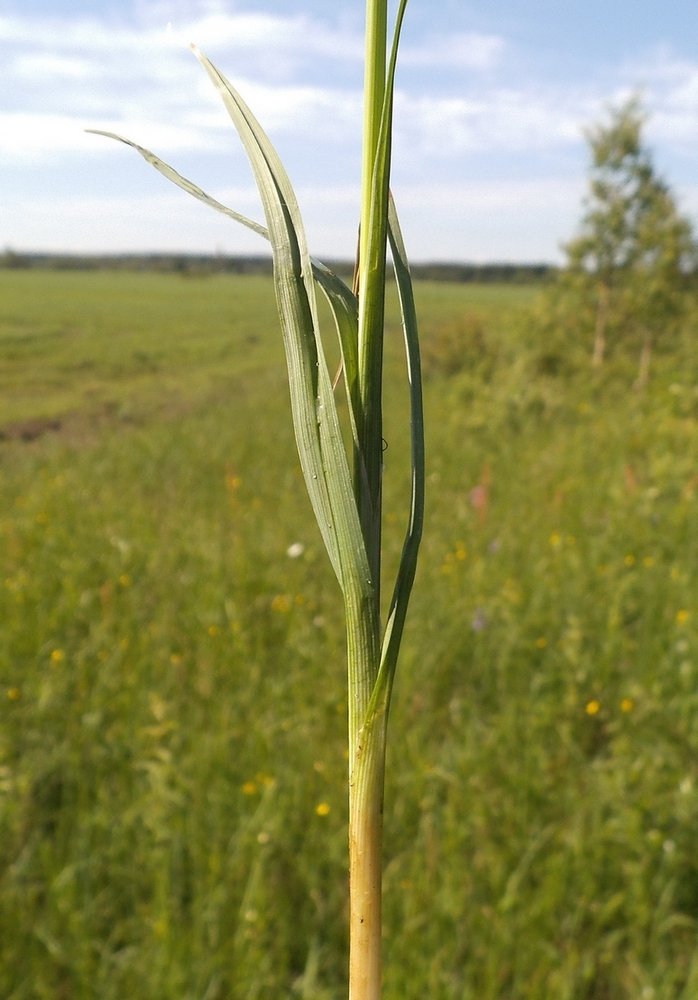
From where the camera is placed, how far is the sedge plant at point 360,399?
16 centimetres

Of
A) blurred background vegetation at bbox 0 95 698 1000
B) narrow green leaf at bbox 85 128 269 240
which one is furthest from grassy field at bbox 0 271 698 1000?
narrow green leaf at bbox 85 128 269 240

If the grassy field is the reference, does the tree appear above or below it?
above

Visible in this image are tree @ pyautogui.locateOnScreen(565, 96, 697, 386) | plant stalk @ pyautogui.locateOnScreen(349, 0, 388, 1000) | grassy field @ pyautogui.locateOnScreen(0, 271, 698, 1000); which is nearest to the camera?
plant stalk @ pyautogui.locateOnScreen(349, 0, 388, 1000)

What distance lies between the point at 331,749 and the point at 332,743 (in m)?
0.04

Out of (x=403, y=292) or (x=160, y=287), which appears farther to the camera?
(x=160, y=287)

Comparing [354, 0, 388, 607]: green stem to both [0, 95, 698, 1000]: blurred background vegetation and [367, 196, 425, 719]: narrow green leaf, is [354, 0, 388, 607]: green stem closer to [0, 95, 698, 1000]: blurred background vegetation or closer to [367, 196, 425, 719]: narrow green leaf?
[367, 196, 425, 719]: narrow green leaf

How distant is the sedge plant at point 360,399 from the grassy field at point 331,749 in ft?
4.28

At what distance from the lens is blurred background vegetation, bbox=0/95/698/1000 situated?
1351 millimetres

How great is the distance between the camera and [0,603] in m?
2.59

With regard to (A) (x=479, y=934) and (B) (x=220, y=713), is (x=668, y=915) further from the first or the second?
(B) (x=220, y=713)

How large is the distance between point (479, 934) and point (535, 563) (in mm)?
1593

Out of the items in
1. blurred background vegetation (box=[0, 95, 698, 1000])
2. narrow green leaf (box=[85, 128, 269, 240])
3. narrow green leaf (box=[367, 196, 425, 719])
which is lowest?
blurred background vegetation (box=[0, 95, 698, 1000])

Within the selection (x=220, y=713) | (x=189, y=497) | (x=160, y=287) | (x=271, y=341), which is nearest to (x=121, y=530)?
(x=189, y=497)

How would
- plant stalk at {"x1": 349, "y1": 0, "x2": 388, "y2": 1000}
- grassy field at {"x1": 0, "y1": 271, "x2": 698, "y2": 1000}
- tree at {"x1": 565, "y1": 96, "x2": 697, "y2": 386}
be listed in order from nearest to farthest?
plant stalk at {"x1": 349, "y1": 0, "x2": 388, "y2": 1000} → grassy field at {"x1": 0, "y1": 271, "x2": 698, "y2": 1000} → tree at {"x1": 565, "y1": 96, "x2": 697, "y2": 386}
